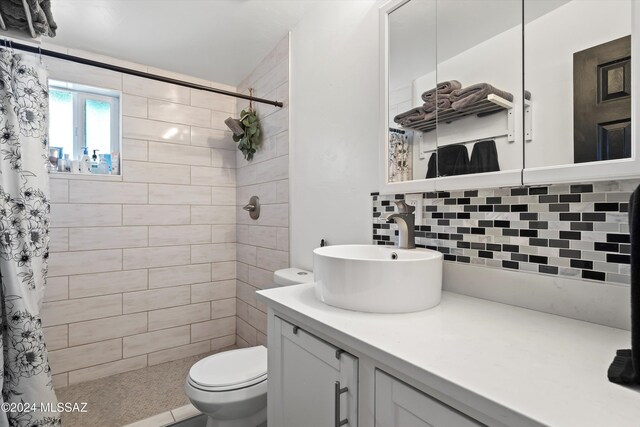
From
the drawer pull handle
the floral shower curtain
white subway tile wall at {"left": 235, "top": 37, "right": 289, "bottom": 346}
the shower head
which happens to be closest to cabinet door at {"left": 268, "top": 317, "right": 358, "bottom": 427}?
the drawer pull handle

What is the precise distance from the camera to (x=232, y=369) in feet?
5.01

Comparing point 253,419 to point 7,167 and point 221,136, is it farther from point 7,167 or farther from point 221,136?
point 221,136

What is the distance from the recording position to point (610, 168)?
2.37ft

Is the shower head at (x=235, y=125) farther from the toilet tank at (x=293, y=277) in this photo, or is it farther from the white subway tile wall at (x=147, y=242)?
the toilet tank at (x=293, y=277)

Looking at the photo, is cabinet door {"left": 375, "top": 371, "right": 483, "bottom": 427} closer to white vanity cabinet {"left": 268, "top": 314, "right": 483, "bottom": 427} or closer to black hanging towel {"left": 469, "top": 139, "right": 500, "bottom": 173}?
white vanity cabinet {"left": 268, "top": 314, "right": 483, "bottom": 427}

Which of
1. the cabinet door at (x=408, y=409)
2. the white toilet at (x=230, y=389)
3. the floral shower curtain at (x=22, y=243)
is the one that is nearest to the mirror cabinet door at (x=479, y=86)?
the cabinet door at (x=408, y=409)

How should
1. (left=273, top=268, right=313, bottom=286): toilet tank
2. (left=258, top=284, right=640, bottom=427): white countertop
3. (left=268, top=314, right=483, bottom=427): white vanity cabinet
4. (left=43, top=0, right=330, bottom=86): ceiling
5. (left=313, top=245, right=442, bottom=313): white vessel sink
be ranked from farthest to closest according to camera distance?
(left=43, top=0, right=330, bottom=86): ceiling
(left=273, top=268, right=313, bottom=286): toilet tank
(left=313, top=245, right=442, bottom=313): white vessel sink
(left=268, top=314, right=483, bottom=427): white vanity cabinet
(left=258, top=284, right=640, bottom=427): white countertop

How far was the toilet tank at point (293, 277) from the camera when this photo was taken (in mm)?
1598

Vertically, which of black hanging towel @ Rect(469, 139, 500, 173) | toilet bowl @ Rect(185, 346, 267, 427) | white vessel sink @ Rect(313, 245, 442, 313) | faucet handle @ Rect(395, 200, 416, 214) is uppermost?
black hanging towel @ Rect(469, 139, 500, 173)

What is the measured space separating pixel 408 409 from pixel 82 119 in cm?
282

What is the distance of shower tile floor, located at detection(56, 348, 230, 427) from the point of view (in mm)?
1790

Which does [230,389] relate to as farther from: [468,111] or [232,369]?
[468,111]

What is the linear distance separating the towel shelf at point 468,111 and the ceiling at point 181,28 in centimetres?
102

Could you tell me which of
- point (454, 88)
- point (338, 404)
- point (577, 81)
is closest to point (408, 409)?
point (338, 404)
